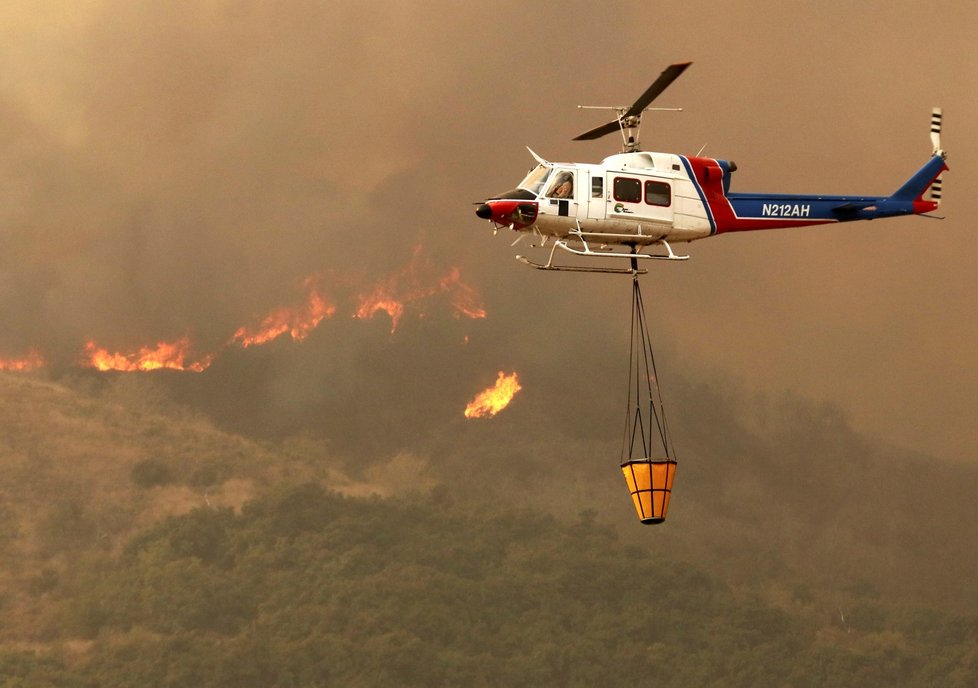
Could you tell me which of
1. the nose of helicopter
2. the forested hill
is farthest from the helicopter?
the forested hill

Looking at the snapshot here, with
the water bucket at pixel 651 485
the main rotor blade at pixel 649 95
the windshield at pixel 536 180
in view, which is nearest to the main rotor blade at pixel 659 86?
the main rotor blade at pixel 649 95

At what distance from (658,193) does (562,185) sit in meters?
2.55

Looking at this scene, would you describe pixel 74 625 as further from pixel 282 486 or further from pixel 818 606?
pixel 818 606

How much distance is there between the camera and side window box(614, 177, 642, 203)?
3806 cm

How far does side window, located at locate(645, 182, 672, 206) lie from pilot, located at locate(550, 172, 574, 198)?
78.3 inches

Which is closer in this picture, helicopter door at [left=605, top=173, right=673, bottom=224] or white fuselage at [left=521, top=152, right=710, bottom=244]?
white fuselage at [left=521, top=152, right=710, bottom=244]

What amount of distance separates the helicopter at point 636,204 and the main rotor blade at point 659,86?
2cm

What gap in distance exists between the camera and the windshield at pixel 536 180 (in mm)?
37344

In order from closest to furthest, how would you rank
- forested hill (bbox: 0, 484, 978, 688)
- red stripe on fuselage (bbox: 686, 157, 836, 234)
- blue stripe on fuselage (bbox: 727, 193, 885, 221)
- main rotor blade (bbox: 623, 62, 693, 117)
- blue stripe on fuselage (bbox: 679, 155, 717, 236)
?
main rotor blade (bbox: 623, 62, 693, 117) < blue stripe on fuselage (bbox: 679, 155, 717, 236) < red stripe on fuselage (bbox: 686, 157, 836, 234) < blue stripe on fuselage (bbox: 727, 193, 885, 221) < forested hill (bbox: 0, 484, 978, 688)

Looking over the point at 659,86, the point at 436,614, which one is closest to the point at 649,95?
the point at 659,86

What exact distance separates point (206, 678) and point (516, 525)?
46162mm

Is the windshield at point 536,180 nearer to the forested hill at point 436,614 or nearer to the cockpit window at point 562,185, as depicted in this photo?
the cockpit window at point 562,185

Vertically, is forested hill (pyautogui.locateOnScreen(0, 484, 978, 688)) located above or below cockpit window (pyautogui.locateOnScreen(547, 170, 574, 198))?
above

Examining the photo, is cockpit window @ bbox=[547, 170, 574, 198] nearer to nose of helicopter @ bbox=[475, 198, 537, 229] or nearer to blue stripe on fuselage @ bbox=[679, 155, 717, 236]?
nose of helicopter @ bbox=[475, 198, 537, 229]
